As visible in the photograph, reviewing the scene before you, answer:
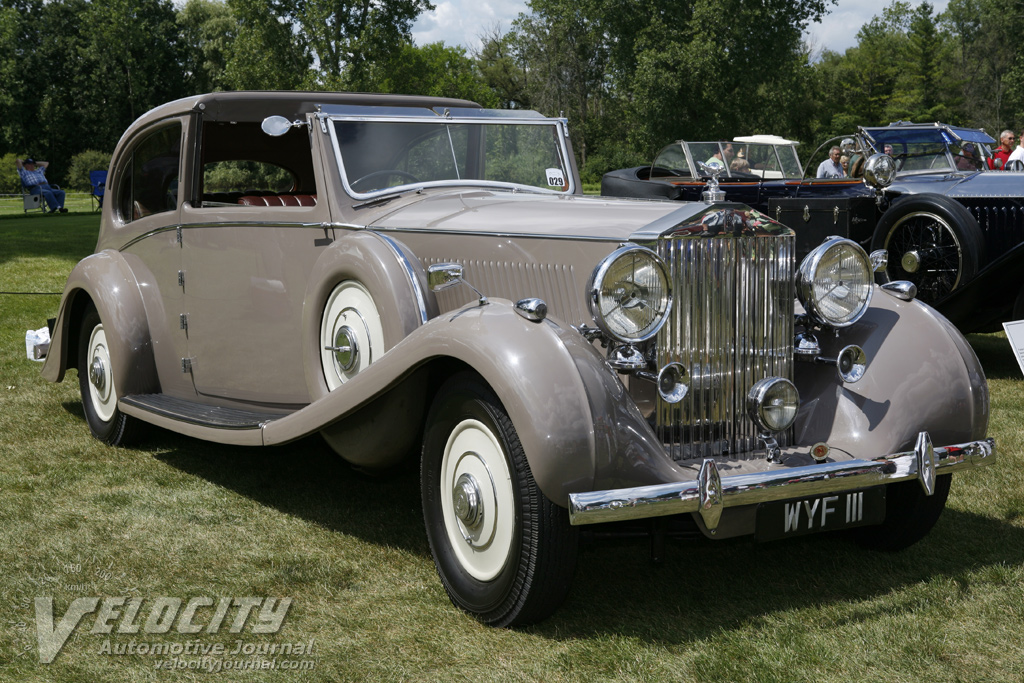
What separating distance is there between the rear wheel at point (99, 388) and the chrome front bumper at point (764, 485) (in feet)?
11.4

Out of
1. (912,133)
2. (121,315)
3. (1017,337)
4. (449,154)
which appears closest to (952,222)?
(912,133)

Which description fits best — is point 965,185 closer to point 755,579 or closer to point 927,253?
point 927,253

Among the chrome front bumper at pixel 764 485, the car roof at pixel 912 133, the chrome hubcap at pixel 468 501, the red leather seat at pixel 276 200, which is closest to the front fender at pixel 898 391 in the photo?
the chrome front bumper at pixel 764 485

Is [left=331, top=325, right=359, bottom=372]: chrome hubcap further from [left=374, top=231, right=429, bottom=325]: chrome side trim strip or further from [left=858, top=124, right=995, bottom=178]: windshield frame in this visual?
[left=858, top=124, right=995, bottom=178]: windshield frame

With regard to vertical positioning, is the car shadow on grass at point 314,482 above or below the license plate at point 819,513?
below

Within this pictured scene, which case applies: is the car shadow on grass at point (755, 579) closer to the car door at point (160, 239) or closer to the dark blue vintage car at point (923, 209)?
the car door at point (160, 239)

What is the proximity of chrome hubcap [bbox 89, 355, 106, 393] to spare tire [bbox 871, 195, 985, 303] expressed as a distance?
567 centimetres

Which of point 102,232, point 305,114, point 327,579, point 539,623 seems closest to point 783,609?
point 539,623

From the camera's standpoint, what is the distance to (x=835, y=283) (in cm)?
336

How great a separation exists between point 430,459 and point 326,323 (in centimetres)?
105

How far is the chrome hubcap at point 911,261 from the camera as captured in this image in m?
7.62

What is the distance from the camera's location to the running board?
4.11 metres

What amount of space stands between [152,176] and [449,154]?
1.87 metres

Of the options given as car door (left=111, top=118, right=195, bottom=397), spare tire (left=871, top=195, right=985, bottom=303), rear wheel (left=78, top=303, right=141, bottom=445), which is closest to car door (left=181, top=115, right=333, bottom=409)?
car door (left=111, top=118, right=195, bottom=397)
